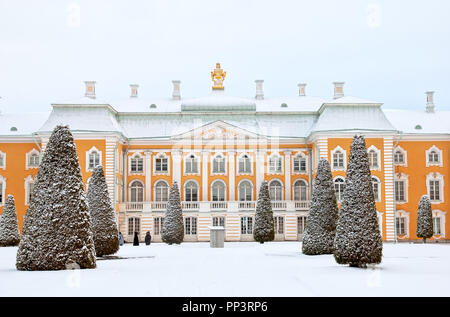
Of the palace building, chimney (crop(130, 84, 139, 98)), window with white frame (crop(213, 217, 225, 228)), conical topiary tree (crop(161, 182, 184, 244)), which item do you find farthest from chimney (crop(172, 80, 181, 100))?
conical topiary tree (crop(161, 182, 184, 244))

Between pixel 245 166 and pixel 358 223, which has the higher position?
pixel 245 166

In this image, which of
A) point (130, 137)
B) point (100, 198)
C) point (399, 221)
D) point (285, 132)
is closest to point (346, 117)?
point (285, 132)

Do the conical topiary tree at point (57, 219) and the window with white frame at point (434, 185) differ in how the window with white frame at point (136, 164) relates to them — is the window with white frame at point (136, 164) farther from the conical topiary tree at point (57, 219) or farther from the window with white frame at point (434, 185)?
the conical topiary tree at point (57, 219)

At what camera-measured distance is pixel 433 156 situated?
4388cm

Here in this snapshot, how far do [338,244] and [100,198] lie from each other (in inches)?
405

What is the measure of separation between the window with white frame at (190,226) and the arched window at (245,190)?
438 centimetres

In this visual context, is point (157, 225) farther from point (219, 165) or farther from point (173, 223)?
point (219, 165)

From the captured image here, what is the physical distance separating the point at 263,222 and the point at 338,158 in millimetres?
7765

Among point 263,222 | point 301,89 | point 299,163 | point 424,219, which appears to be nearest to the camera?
point 263,222

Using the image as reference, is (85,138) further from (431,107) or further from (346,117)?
(431,107)

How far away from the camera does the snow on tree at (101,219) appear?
23.4 metres

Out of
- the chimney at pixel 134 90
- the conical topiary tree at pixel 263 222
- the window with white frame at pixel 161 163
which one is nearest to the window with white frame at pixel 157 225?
the window with white frame at pixel 161 163

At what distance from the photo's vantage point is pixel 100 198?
23.8 m

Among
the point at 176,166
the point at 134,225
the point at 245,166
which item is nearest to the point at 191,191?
the point at 176,166
